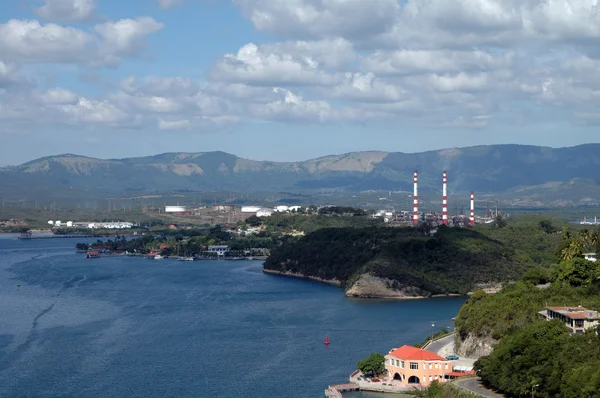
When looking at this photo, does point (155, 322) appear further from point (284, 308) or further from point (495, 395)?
point (495, 395)

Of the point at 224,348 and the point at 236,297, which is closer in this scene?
the point at 224,348

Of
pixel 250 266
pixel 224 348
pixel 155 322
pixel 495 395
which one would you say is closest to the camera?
pixel 495 395

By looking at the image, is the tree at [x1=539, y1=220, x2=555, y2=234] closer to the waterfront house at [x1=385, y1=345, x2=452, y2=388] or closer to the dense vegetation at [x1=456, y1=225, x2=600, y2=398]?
the dense vegetation at [x1=456, y1=225, x2=600, y2=398]

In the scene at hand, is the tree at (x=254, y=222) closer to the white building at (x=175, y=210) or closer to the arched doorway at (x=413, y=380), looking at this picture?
the white building at (x=175, y=210)

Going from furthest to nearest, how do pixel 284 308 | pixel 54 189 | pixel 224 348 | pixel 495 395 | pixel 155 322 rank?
1. pixel 54 189
2. pixel 284 308
3. pixel 155 322
4. pixel 224 348
5. pixel 495 395

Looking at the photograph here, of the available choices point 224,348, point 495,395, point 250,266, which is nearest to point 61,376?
point 224,348

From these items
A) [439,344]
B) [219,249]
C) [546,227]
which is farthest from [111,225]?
[439,344]

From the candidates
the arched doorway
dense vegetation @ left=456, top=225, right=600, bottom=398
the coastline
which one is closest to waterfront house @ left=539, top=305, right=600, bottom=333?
dense vegetation @ left=456, top=225, right=600, bottom=398

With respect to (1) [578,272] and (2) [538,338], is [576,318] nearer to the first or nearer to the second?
(2) [538,338]
